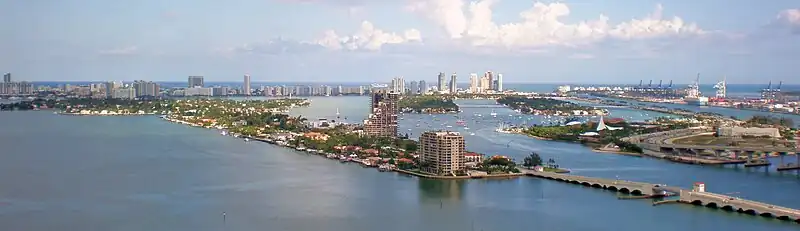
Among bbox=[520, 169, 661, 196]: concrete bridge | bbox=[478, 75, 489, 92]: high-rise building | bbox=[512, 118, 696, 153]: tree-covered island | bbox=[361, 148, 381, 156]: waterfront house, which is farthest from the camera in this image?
bbox=[478, 75, 489, 92]: high-rise building

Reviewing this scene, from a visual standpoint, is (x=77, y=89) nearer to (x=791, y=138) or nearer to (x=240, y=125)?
(x=240, y=125)

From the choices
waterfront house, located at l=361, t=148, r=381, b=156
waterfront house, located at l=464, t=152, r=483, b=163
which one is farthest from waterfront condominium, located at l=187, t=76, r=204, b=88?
waterfront house, located at l=464, t=152, r=483, b=163

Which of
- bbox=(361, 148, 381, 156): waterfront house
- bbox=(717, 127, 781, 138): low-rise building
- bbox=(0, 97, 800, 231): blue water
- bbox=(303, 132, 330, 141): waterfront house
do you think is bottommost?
bbox=(0, 97, 800, 231): blue water

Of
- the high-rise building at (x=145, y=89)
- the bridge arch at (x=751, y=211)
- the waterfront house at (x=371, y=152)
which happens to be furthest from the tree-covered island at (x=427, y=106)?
the bridge arch at (x=751, y=211)

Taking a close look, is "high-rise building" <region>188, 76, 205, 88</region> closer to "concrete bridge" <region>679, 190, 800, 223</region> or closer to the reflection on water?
the reflection on water

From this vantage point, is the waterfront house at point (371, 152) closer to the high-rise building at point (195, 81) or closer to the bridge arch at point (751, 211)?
the bridge arch at point (751, 211)

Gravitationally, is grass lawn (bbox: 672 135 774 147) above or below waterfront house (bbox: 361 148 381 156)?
above

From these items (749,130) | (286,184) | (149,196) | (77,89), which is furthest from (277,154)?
(77,89)
